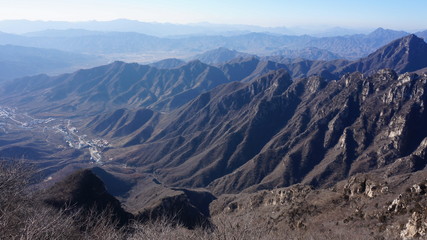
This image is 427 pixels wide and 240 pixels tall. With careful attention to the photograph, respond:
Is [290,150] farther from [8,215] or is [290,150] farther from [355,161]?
[8,215]

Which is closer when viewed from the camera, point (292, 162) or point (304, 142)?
point (292, 162)

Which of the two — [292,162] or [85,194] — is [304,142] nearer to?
[292,162]

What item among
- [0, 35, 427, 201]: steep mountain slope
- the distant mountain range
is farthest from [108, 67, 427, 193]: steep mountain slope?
the distant mountain range

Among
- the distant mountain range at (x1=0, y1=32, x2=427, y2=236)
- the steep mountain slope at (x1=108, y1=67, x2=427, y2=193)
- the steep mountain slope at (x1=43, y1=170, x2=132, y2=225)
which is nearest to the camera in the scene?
the distant mountain range at (x1=0, y1=32, x2=427, y2=236)

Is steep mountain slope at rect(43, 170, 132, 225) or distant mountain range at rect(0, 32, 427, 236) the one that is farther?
steep mountain slope at rect(43, 170, 132, 225)

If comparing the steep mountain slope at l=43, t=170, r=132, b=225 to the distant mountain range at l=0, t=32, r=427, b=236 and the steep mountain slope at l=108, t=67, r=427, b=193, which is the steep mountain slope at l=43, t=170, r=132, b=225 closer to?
the distant mountain range at l=0, t=32, r=427, b=236

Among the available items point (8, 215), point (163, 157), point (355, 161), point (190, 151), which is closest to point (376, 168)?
point (355, 161)

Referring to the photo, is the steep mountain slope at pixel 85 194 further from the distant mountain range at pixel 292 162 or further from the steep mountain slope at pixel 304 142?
the steep mountain slope at pixel 304 142

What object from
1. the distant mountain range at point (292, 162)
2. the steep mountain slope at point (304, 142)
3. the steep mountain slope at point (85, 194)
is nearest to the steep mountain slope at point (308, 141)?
the steep mountain slope at point (304, 142)

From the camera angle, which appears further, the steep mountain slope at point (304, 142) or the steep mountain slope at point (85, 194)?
the steep mountain slope at point (304, 142)

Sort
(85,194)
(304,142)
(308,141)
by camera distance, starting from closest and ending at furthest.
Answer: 1. (85,194)
2. (308,141)
3. (304,142)

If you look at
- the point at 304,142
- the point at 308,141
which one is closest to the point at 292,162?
the point at 304,142

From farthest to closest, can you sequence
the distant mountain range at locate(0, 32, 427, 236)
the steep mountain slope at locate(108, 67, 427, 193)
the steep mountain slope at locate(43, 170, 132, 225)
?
1. the steep mountain slope at locate(108, 67, 427, 193)
2. the steep mountain slope at locate(43, 170, 132, 225)
3. the distant mountain range at locate(0, 32, 427, 236)
